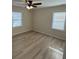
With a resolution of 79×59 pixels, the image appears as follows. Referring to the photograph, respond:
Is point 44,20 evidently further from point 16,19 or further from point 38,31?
point 16,19

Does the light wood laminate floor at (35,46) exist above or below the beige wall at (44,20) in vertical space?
below

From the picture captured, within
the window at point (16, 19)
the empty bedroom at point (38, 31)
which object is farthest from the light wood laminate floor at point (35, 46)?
the window at point (16, 19)

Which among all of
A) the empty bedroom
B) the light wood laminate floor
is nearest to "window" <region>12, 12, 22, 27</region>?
the empty bedroom

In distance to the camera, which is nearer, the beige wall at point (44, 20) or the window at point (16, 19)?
the window at point (16, 19)

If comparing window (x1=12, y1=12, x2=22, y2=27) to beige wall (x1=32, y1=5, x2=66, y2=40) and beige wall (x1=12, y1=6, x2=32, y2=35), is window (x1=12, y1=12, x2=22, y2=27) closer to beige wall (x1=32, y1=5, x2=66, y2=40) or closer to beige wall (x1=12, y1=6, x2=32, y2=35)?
beige wall (x1=12, y1=6, x2=32, y2=35)

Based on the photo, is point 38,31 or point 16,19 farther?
point 38,31

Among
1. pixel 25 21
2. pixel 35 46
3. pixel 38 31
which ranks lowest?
pixel 35 46

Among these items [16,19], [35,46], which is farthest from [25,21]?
[35,46]

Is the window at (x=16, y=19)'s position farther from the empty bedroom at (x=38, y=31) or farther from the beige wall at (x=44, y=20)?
the beige wall at (x=44, y=20)

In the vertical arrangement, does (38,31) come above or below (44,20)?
below
